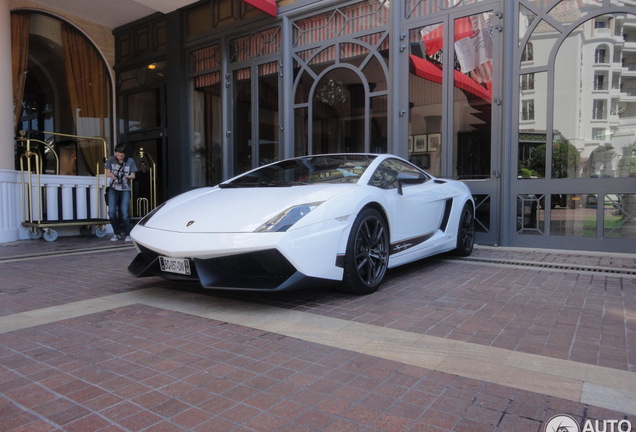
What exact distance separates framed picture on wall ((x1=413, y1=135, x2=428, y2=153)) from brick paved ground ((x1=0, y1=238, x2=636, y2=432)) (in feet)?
11.4

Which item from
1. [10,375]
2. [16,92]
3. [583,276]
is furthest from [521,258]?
[16,92]

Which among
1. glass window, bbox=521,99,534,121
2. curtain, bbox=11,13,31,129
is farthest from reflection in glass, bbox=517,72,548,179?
curtain, bbox=11,13,31,129

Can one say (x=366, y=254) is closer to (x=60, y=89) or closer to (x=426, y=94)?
(x=426, y=94)

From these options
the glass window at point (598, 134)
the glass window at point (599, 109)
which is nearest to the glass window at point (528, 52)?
the glass window at point (599, 109)

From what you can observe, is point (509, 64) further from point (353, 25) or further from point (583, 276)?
point (583, 276)

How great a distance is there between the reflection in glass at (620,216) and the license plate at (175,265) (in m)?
5.44

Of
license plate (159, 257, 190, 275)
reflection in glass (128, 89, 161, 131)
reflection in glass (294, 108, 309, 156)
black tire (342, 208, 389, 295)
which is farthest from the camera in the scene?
reflection in glass (128, 89, 161, 131)

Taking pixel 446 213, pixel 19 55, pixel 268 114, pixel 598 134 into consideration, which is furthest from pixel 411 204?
pixel 19 55

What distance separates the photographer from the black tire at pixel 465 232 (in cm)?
563

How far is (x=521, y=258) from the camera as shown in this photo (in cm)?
572

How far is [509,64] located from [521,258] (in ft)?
9.15

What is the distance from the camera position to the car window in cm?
422

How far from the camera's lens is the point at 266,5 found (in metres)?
8.26

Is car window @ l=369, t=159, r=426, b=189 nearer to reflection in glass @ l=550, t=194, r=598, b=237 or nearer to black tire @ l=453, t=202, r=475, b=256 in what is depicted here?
black tire @ l=453, t=202, r=475, b=256
